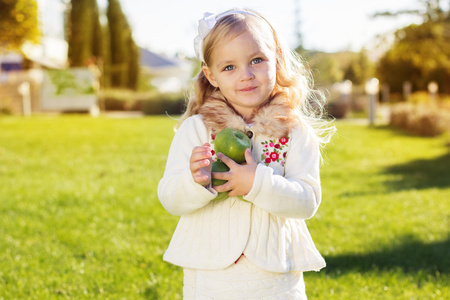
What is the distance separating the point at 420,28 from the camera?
15.1 m

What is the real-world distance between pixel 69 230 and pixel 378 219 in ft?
11.4

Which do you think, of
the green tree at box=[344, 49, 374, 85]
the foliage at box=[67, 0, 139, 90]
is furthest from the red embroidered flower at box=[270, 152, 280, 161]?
the green tree at box=[344, 49, 374, 85]

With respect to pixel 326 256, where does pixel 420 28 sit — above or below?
above

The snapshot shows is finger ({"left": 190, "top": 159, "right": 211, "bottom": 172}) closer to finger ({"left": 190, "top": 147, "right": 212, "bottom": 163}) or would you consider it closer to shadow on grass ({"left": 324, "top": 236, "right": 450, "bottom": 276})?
finger ({"left": 190, "top": 147, "right": 212, "bottom": 163})

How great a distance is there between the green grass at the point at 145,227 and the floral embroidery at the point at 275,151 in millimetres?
1211

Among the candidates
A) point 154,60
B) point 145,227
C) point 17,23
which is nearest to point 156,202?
point 145,227

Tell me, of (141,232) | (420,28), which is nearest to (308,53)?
(420,28)

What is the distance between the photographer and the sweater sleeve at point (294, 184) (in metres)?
2.10

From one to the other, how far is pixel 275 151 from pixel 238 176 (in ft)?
0.96

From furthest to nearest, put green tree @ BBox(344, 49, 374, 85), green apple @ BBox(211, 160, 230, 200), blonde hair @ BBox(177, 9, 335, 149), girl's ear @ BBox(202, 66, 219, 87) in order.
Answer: green tree @ BBox(344, 49, 374, 85) < girl's ear @ BBox(202, 66, 219, 87) < blonde hair @ BBox(177, 9, 335, 149) < green apple @ BBox(211, 160, 230, 200)

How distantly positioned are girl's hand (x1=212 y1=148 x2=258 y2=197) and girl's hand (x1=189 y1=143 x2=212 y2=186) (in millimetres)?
62

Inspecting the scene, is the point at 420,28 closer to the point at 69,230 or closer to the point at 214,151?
the point at 69,230

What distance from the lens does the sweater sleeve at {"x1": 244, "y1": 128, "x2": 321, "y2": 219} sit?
210 centimetres

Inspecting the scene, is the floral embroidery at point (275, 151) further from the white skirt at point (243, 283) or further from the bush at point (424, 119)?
the bush at point (424, 119)
